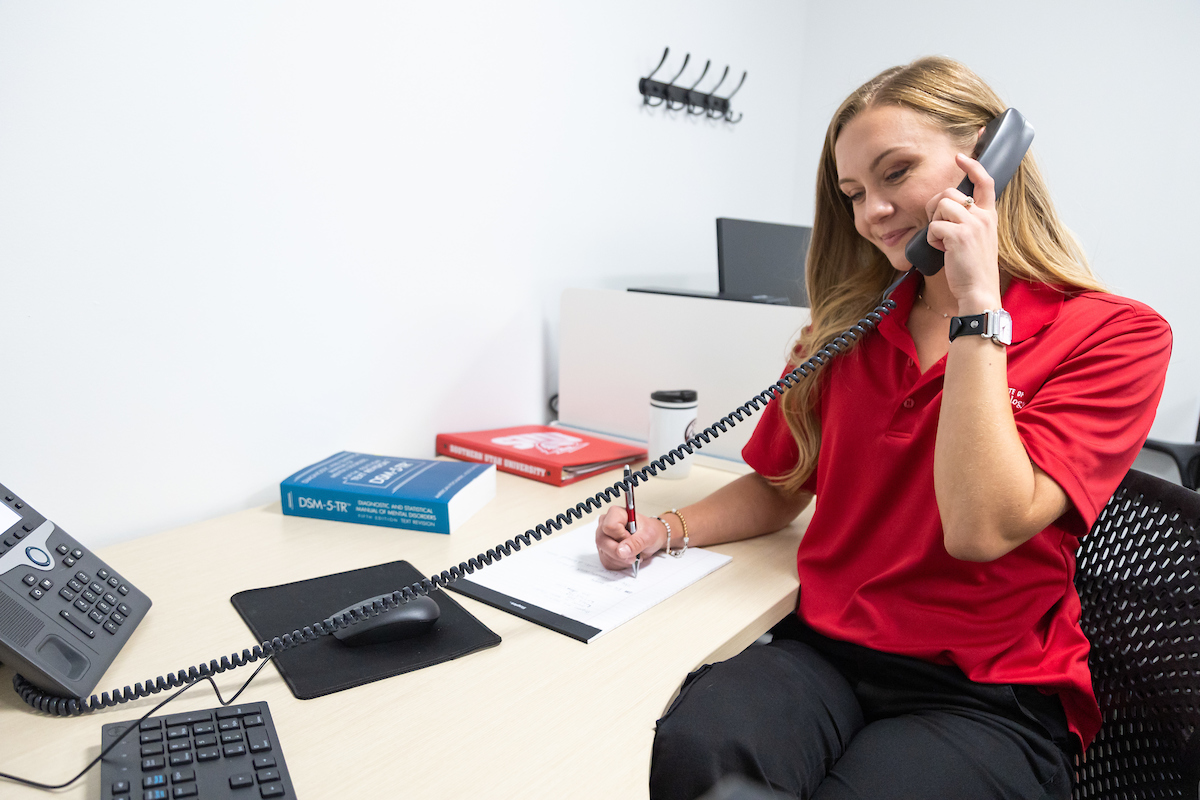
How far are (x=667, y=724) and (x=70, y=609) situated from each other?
63 centimetres

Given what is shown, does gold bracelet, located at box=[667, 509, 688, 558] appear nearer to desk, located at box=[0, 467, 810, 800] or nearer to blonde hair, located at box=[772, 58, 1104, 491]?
desk, located at box=[0, 467, 810, 800]

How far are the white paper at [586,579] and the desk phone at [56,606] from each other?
401 mm

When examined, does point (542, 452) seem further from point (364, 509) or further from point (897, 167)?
point (897, 167)

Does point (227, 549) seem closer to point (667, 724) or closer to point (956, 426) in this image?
point (667, 724)

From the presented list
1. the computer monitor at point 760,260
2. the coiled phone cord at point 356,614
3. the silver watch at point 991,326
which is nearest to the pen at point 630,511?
the coiled phone cord at point 356,614

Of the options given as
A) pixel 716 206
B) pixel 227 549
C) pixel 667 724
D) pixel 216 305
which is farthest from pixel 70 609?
pixel 716 206

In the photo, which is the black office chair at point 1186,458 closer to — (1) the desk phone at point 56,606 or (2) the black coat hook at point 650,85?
(2) the black coat hook at point 650,85

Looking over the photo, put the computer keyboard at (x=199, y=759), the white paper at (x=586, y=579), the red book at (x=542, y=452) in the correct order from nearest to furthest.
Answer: the computer keyboard at (x=199, y=759) < the white paper at (x=586, y=579) < the red book at (x=542, y=452)

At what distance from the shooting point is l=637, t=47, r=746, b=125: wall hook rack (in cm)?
197

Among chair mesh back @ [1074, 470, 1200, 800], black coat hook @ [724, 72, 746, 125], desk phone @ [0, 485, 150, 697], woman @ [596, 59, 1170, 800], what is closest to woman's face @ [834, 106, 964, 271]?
woman @ [596, 59, 1170, 800]

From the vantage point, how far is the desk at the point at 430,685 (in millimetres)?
652

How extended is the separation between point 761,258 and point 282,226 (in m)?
1.10

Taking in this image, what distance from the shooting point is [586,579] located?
104 cm

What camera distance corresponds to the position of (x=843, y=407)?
111cm
